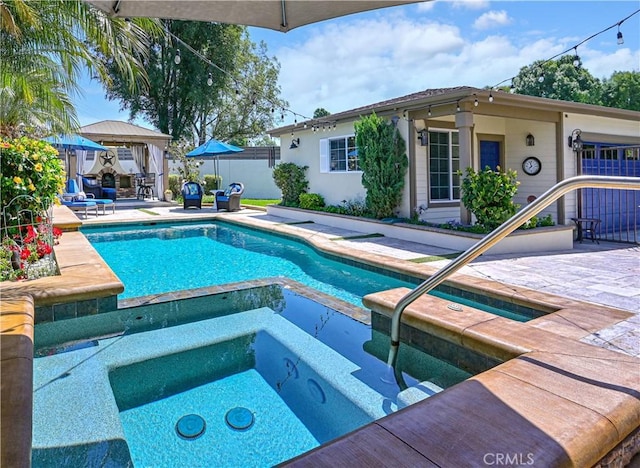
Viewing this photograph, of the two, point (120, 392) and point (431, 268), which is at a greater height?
point (431, 268)

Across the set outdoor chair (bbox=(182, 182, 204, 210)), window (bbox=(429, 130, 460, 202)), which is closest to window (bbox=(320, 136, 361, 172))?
window (bbox=(429, 130, 460, 202))

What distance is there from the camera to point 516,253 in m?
8.16

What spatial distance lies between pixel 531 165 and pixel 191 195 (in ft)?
39.3

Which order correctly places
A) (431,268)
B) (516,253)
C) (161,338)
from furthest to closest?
(516,253)
(431,268)
(161,338)

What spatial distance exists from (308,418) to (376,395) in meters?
0.60

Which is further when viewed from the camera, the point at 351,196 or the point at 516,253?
the point at 351,196

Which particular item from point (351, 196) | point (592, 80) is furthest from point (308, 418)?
point (592, 80)

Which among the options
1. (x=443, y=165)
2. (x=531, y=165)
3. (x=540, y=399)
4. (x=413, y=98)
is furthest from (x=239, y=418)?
(x=531, y=165)

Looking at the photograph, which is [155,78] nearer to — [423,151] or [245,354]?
[423,151]

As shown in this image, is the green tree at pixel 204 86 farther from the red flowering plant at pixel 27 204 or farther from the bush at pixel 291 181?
the red flowering plant at pixel 27 204

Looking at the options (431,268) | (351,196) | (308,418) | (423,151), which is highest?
(423,151)

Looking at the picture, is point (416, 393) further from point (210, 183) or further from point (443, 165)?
point (210, 183)

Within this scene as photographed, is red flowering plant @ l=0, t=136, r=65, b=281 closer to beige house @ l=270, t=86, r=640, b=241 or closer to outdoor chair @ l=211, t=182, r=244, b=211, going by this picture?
beige house @ l=270, t=86, r=640, b=241

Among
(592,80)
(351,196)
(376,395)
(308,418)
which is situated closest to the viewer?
(308,418)
